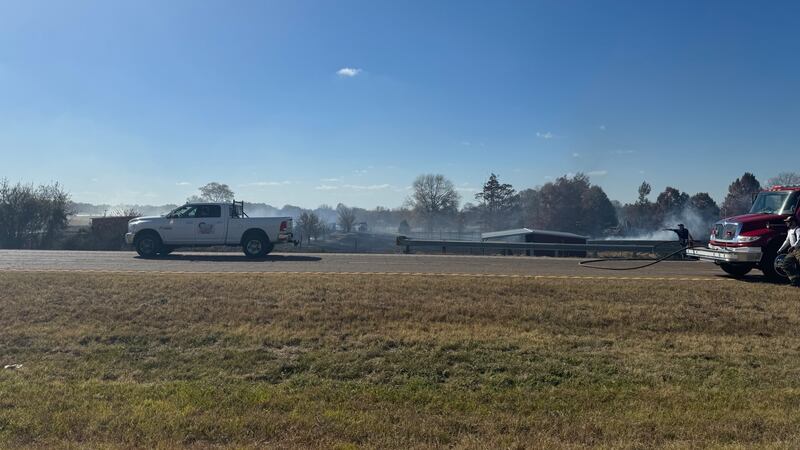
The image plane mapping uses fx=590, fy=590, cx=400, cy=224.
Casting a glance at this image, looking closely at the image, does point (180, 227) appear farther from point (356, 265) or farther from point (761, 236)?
point (761, 236)

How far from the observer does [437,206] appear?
85.2m

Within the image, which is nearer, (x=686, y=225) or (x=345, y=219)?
(x=686, y=225)

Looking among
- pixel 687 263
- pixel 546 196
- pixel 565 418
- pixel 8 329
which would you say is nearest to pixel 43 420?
pixel 8 329

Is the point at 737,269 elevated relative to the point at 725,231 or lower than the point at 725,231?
lower

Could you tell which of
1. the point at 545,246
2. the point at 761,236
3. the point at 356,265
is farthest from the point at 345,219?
the point at 761,236

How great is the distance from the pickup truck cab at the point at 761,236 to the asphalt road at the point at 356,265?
70 centimetres

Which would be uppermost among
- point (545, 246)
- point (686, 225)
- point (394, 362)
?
point (686, 225)

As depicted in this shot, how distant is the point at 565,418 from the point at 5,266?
599 inches

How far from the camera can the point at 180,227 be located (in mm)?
19484

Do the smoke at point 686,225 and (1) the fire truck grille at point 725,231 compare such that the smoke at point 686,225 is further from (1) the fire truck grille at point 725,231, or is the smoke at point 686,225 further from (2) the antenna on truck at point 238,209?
(2) the antenna on truck at point 238,209

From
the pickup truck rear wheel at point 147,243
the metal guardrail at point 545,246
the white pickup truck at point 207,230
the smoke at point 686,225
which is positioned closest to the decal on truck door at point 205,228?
the white pickup truck at point 207,230

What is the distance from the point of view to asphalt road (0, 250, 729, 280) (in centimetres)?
1431

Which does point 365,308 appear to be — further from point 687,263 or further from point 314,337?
point 687,263

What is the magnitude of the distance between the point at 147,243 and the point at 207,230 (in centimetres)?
195
